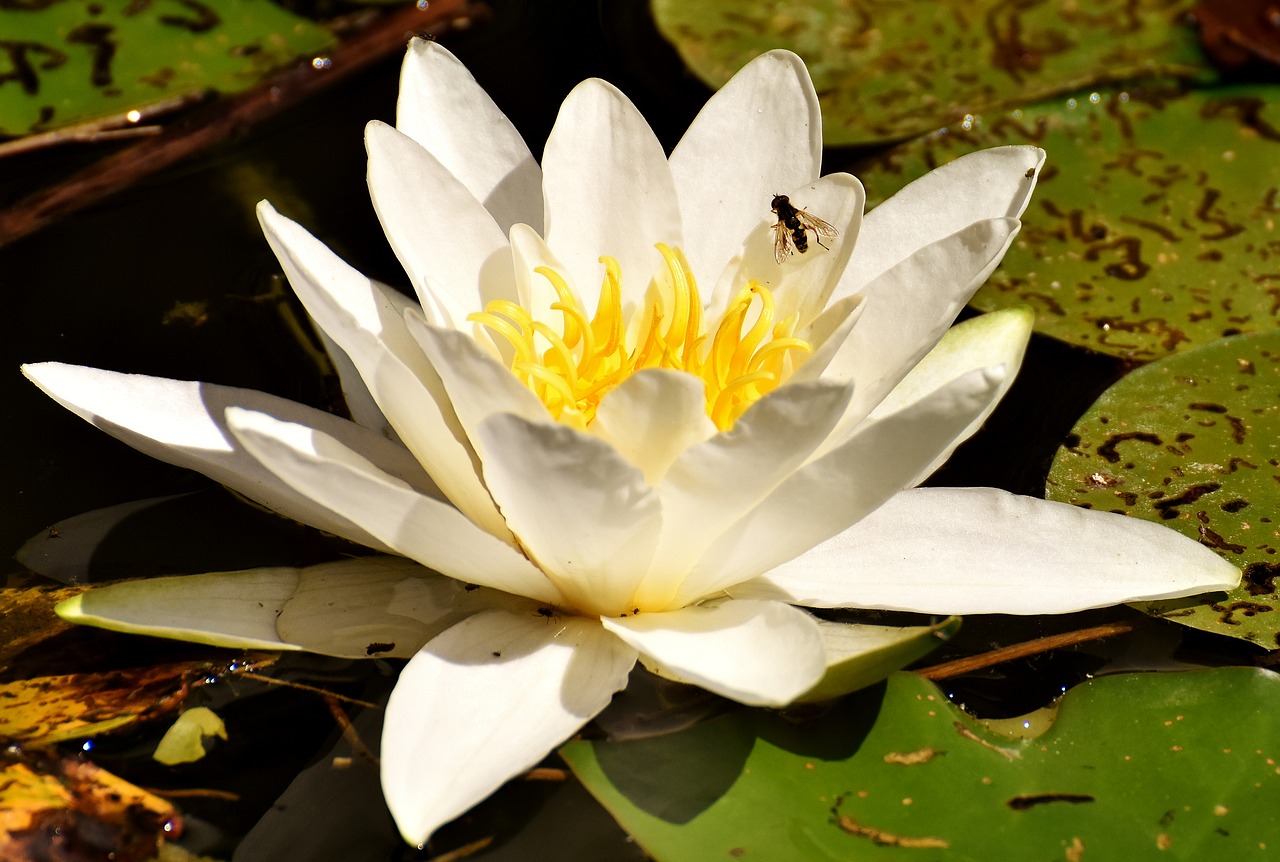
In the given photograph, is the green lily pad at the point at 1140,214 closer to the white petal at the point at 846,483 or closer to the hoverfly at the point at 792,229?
the hoverfly at the point at 792,229

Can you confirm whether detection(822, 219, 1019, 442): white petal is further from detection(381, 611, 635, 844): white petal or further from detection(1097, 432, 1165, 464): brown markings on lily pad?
detection(1097, 432, 1165, 464): brown markings on lily pad

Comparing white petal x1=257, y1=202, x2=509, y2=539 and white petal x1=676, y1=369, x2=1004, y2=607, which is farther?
white petal x1=257, y1=202, x2=509, y2=539

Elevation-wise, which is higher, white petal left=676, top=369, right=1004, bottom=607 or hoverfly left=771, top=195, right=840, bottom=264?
hoverfly left=771, top=195, right=840, bottom=264

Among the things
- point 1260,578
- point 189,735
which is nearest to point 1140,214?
point 1260,578

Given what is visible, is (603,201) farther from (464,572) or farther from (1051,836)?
(1051,836)

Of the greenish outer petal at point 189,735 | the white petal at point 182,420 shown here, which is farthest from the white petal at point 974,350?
the greenish outer petal at point 189,735

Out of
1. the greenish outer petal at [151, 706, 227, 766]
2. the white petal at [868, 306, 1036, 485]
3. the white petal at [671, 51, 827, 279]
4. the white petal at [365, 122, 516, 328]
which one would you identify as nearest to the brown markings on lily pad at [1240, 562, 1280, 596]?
the white petal at [868, 306, 1036, 485]
